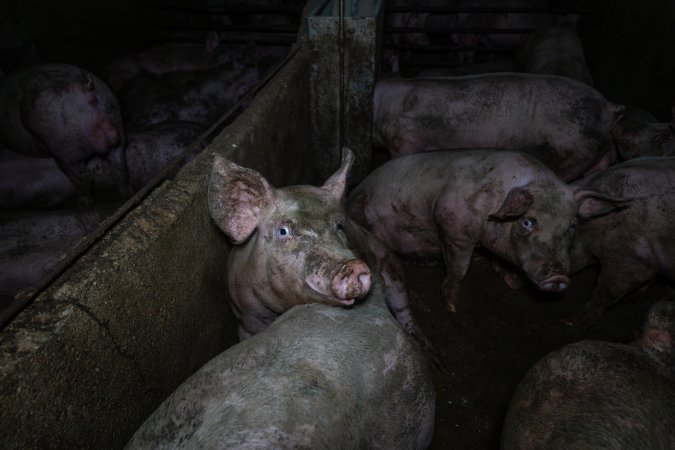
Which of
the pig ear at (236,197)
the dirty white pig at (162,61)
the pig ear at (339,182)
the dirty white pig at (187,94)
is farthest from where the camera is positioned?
the dirty white pig at (162,61)

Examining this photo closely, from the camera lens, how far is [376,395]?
187cm

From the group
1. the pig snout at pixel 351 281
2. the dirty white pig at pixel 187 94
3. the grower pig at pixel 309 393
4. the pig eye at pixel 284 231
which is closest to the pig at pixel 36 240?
the pig eye at pixel 284 231

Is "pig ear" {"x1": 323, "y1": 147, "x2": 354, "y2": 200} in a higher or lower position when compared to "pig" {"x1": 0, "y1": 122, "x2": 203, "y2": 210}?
higher

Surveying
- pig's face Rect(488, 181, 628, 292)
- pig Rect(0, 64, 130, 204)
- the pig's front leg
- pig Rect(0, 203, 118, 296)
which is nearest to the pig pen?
the pig's front leg

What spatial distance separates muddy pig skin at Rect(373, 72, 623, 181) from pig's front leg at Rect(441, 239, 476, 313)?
1.57 metres

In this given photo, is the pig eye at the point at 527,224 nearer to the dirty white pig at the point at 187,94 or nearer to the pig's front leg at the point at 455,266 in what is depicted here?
the pig's front leg at the point at 455,266

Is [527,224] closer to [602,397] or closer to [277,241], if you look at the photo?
[602,397]

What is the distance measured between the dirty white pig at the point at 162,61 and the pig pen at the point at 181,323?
4027 mm

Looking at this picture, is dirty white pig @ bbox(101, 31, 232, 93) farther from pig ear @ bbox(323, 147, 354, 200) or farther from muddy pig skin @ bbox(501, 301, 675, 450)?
muddy pig skin @ bbox(501, 301, 675, 450)

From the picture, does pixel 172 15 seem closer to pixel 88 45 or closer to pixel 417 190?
pixel 88 45

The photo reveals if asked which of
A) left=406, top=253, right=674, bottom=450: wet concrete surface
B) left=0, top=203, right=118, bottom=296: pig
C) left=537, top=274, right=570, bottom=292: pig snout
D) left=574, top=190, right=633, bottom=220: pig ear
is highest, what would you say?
left=574, top=190, right=633, bottom=220: pig ear

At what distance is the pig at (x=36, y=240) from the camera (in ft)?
11.5

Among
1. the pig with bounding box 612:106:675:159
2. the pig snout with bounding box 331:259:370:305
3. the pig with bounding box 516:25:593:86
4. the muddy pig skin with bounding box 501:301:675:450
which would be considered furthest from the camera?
the pig with bounding box 516:25:593:86

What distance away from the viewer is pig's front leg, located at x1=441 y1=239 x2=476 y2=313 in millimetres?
3934
